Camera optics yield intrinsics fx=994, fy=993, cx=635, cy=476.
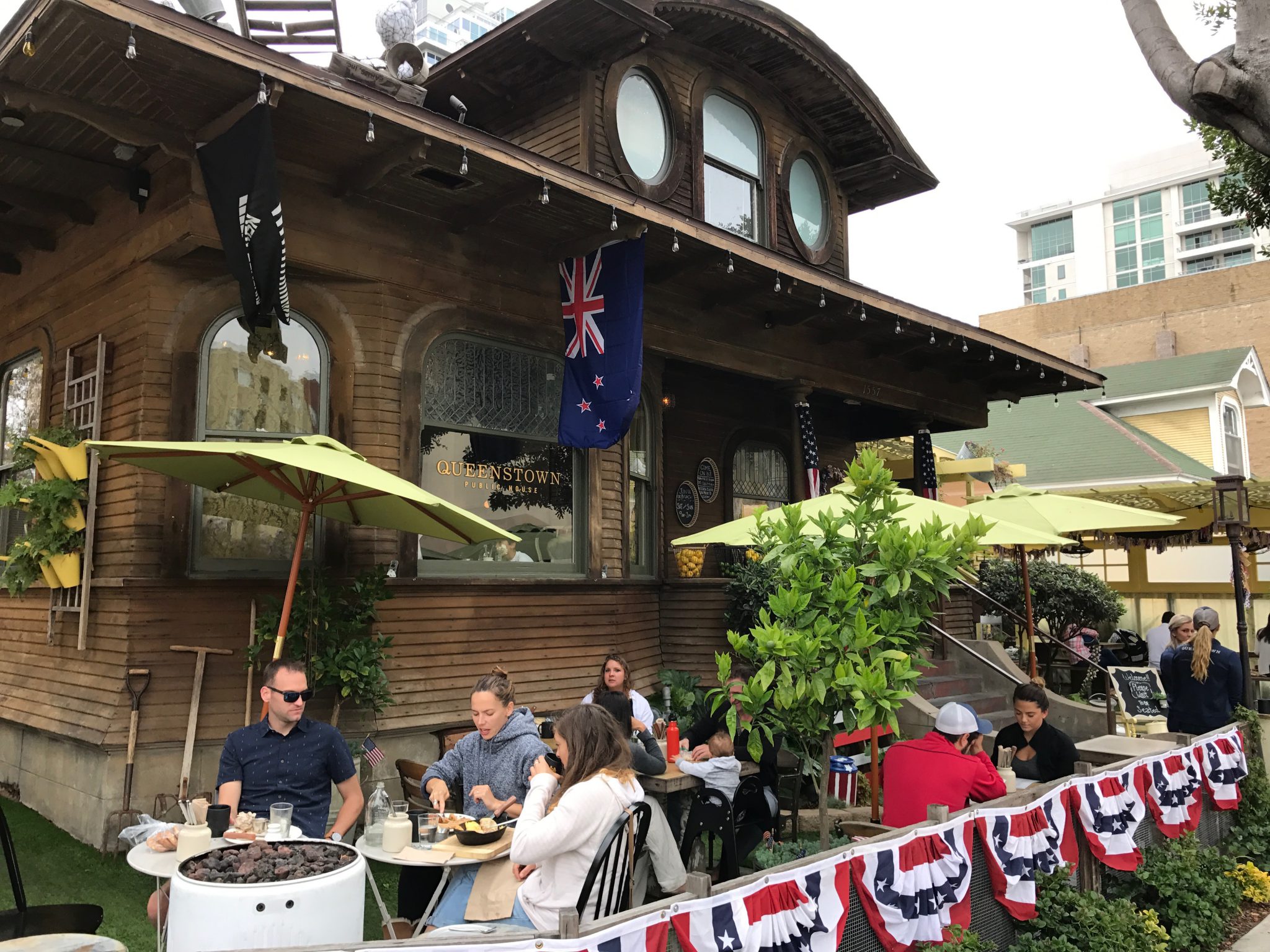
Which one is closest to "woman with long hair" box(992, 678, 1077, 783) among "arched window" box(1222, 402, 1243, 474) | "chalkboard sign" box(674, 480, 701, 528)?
"chalkboard sign" box(674, 480, 701, 528)

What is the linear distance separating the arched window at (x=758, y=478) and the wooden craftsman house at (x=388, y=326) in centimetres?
210

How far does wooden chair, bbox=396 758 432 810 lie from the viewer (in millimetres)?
5941

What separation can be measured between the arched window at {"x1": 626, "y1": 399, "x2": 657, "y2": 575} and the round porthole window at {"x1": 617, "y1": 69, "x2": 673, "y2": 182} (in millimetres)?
2923

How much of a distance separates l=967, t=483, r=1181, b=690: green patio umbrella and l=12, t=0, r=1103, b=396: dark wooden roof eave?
102 inches

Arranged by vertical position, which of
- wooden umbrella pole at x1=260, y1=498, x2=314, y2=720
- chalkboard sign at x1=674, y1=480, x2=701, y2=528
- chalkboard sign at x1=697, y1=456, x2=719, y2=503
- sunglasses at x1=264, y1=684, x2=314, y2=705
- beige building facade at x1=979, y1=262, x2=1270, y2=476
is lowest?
sunglasses at x1=264, y1=684, x2=314, y2=705

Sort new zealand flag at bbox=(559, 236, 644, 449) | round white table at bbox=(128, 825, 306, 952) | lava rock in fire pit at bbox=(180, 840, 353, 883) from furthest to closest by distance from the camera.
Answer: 1. new zealand flag at bbox=(559, 236, 644, 449)
2. round white table at bbox=(128, 825, 306, 952)
3. lava rock in fire pit at bbox=(180, 840, 353, 883)

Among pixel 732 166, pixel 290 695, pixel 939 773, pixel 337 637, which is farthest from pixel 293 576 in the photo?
pixel 732 166

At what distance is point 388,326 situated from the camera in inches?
331

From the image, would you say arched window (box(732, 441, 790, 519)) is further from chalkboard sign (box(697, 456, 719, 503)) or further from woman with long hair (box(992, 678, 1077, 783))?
woman with long hair (box(992, 678, 1077, 783))

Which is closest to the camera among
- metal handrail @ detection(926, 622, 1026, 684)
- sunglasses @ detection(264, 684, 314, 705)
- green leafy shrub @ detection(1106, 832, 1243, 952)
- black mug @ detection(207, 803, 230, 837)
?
black mug @ detection(207, 803, 230, 837)

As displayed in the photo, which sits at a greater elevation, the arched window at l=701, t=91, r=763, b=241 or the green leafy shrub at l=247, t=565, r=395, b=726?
the arched window at l=701, t=91, r=763, b=241

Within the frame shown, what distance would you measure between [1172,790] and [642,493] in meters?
6.43

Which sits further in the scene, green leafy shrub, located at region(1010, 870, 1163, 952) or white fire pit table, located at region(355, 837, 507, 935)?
green leafy shrub, located at region(1010, 870, 1163, 952)

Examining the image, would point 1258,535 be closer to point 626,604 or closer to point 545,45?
point 626,604
